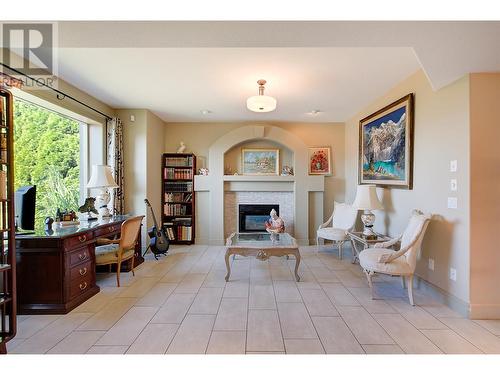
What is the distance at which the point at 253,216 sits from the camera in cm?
576

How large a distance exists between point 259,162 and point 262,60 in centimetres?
307

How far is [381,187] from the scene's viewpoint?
162 inches

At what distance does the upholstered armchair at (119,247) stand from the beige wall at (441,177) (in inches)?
144

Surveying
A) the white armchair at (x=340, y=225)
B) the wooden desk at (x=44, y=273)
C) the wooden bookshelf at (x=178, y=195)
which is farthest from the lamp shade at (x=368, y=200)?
the wooden desk at (x=44, y=273)

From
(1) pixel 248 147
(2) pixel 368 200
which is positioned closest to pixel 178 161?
(1) pixel 248 147

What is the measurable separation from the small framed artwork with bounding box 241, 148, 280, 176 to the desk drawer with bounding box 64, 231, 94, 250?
3.40 meters

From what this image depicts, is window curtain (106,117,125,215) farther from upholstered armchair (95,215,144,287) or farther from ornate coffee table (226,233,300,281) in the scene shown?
ornate coffee table (226,233,300,281)

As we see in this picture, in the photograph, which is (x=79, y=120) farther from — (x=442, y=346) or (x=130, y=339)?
(x=442, y=346)

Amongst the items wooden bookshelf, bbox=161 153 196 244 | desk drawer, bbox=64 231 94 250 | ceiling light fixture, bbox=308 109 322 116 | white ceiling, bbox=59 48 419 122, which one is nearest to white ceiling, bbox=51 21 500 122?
white ceiling, bbox=59 48 419 122

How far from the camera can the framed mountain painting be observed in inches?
130

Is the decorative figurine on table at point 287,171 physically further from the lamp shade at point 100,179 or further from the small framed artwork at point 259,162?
the lamp shade at point 100,179

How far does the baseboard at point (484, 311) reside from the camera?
7.98 ft

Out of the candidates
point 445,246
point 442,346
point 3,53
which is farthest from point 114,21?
point 445,246
